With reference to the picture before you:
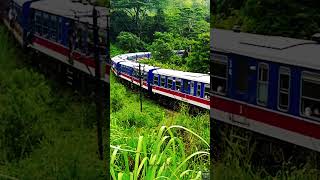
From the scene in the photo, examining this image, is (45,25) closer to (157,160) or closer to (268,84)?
(157,160)

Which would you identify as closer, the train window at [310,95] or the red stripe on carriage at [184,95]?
the train window at [310,95]

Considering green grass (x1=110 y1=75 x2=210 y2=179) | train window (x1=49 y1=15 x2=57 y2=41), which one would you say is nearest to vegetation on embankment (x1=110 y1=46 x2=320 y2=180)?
green grass (x1=110 y1=75 x2=210 y2=179)

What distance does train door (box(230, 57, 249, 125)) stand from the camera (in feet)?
5.33

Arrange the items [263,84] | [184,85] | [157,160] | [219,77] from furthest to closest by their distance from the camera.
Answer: [184,85] < [157,160] < [219,77] < [263,84]

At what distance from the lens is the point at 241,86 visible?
1655 mm

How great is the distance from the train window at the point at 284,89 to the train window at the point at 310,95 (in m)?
0.06

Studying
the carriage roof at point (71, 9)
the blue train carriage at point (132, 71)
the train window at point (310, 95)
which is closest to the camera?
the train window at point (310, 95)

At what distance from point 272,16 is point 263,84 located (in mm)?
233

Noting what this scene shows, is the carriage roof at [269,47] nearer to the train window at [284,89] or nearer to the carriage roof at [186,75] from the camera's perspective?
the train window at [284,89]

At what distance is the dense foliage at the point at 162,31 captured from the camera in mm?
2271

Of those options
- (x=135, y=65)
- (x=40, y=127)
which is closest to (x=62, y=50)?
(x=40, y=127)

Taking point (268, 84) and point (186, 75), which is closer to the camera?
point (268, 84)

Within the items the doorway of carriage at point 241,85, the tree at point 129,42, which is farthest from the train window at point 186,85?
the doorway of carriage at point 241,85

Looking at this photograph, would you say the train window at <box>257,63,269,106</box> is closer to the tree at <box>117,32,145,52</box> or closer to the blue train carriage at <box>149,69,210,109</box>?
the blue train carriage at <box>149,69,210,109</box>
